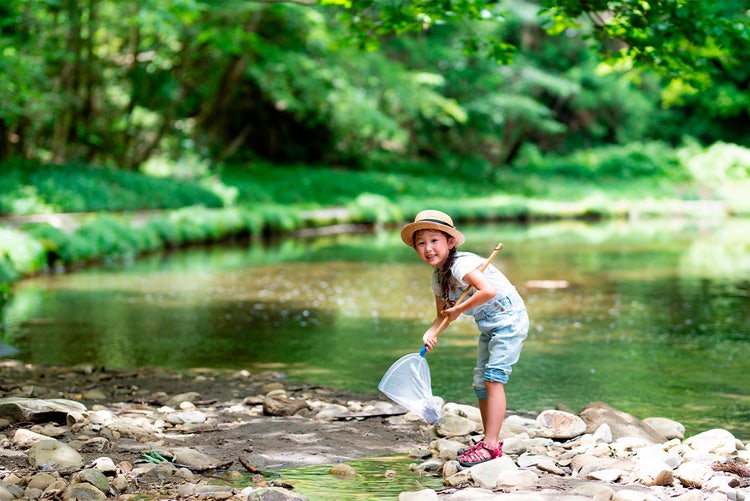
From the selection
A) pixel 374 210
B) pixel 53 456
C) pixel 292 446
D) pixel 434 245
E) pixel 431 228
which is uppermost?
pixel 431 228

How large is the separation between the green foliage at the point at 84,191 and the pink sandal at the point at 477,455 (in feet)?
54.5

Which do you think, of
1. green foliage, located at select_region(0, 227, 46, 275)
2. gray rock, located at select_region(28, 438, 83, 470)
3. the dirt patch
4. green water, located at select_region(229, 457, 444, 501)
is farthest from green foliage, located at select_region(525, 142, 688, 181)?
gray rock, located at select_region(28, 438, 83, 470)

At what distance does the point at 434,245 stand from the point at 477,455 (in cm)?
123

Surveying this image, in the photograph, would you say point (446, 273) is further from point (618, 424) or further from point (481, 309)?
point (618, 424)

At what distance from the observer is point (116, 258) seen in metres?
19.3

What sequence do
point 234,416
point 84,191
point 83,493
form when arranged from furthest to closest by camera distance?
point 84,191 → point 234,416 → point 83,493

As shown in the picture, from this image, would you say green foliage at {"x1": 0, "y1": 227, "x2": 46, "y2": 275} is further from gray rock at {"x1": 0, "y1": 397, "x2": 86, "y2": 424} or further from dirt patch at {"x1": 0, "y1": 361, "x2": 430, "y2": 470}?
gray rock at {"x1": 0, "y1": 397, "x2": 86, "y2": 424}

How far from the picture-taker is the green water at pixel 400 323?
26.8 ft

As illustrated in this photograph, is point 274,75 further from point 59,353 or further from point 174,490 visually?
point 174,490

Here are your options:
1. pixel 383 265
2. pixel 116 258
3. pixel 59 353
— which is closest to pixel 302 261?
pixel 383 265

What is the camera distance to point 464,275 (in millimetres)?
5504

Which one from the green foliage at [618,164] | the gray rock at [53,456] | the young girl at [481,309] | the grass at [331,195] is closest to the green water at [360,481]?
the young girl at [481,309]

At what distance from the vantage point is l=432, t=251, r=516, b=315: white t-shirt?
5.57 m

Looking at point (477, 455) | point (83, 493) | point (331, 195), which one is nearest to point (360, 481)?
point (477, 455)
